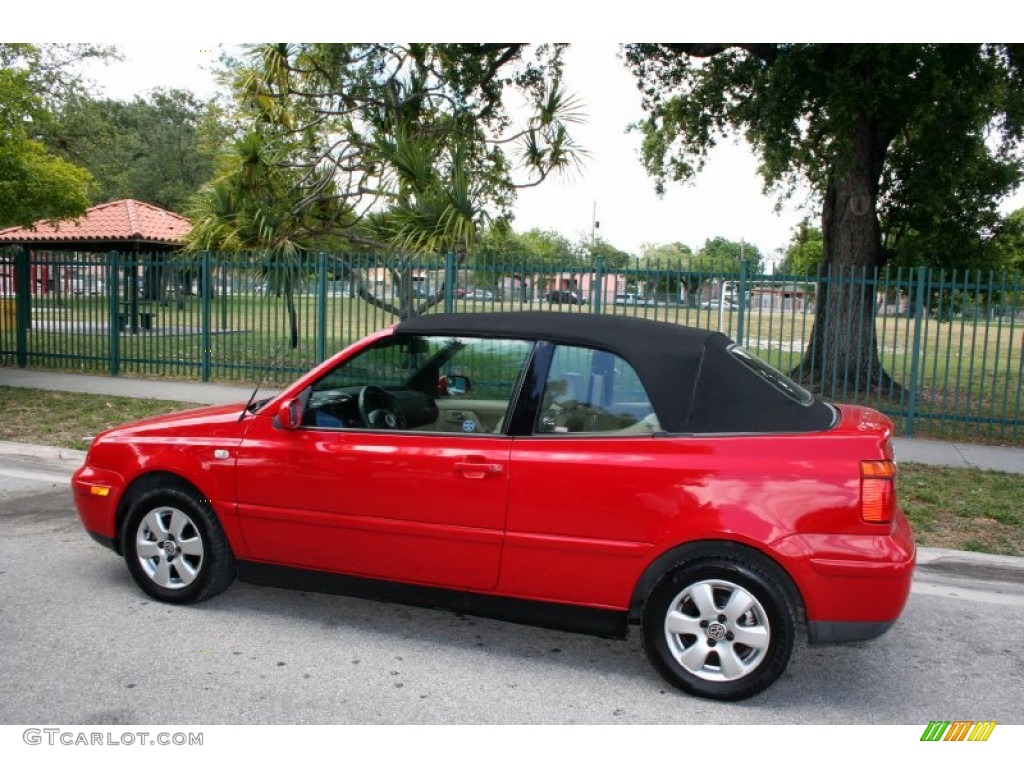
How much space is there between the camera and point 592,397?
4031 mm

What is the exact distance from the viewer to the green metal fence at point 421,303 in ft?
36.0

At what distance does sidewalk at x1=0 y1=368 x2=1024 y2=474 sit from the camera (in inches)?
363

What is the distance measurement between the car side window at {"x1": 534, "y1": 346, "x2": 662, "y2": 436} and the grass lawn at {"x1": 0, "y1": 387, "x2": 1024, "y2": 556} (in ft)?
10.9

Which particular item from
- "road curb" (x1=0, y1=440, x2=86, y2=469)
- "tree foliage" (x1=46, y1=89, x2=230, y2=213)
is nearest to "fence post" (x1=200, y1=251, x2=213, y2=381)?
"road curb" (x1=0, y1=440, x2=86, y2=469)

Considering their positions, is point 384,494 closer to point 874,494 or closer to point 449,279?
point 874,494

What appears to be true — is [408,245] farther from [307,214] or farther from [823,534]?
[823,534]

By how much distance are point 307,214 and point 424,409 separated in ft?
35.8

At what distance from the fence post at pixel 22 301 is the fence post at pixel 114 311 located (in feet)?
5.46

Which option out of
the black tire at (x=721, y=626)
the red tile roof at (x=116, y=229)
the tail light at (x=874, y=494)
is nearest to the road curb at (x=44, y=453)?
the black tire at (x=721, y=626)

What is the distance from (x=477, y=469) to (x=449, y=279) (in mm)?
8367

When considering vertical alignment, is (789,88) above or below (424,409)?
above

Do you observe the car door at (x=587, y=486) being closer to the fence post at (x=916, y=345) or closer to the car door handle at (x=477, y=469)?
the car door handle at (x=477, y=469)

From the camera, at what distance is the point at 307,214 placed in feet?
47.6

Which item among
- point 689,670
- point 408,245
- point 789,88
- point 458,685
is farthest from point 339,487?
point 789,88
